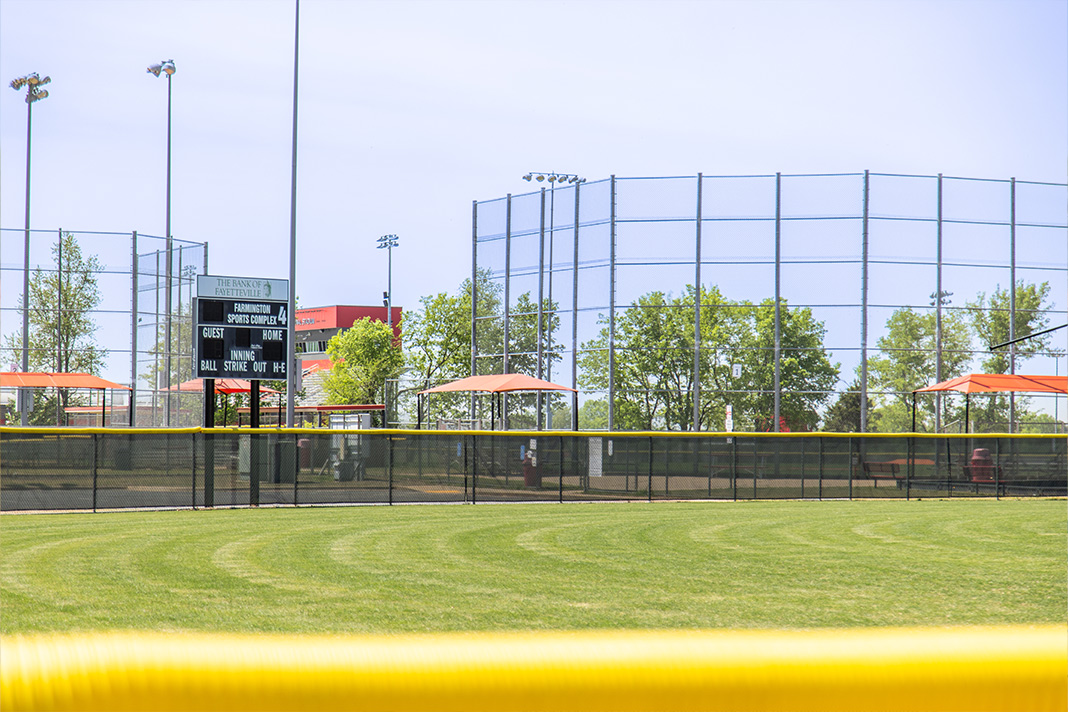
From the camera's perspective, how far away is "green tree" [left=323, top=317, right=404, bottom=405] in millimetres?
73000

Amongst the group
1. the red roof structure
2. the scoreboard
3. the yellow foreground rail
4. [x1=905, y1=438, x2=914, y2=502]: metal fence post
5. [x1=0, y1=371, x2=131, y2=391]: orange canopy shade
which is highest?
the scoreboard

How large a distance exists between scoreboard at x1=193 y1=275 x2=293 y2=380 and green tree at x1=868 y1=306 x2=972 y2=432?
20785 mm

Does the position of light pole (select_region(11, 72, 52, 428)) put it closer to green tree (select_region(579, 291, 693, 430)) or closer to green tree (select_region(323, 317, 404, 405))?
green tree (select_region(579, 291, 693, 430))

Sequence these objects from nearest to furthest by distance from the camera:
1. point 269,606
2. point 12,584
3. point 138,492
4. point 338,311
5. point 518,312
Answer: point 269,606 < point 12,584 < point 138,492 < point 518,312 < point 338,311

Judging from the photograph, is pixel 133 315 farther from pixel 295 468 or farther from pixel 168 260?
pixel 295 468

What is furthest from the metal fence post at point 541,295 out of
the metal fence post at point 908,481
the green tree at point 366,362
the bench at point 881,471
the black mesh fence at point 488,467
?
the green tree at point 366,362

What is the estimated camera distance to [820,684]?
149 centimetres

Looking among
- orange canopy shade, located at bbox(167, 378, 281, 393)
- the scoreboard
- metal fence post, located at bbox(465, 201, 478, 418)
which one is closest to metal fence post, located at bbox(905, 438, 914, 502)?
the scoreboard

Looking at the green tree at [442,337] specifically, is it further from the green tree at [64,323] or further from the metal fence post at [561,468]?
the metal fence post at [561,468]

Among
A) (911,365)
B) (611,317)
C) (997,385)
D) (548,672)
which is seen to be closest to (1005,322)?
(911,365)

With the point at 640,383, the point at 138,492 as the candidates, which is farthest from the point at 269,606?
the point at 640,383

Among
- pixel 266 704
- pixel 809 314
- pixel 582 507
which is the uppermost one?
pixel 809 314

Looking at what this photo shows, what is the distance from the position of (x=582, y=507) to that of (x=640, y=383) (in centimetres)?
1464

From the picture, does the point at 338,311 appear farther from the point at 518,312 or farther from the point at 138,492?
the point at 138,492
